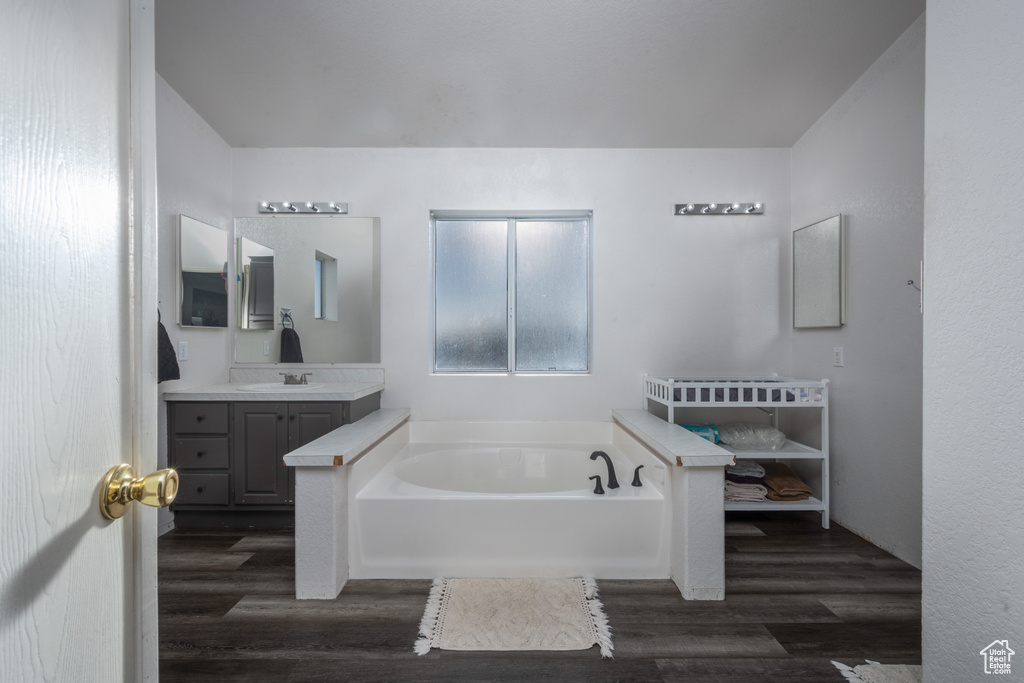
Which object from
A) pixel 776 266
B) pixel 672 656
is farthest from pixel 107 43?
pixel 776 266

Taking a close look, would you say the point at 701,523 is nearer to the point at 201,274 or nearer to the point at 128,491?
the point at 128,491

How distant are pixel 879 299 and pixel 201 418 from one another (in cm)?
371

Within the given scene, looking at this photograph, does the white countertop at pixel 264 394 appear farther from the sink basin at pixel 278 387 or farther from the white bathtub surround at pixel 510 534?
the white bathtub surround at pixel 510 534

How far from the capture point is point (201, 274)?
2746 millimetres

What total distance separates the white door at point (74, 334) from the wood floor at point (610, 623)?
1061 mm

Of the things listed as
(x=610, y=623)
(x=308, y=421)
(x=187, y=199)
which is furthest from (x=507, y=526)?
(x=187, y=199)

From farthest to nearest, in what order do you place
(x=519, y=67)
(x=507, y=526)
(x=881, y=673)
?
(x=519, y=67) → (x=507, y=526) → (x=881, y=673)

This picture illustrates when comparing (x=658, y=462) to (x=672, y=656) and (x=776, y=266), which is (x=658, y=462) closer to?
(x=672, y=656)

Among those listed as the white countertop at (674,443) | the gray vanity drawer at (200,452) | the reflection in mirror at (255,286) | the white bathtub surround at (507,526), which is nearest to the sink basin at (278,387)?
the gray vanity drawer at (200,452)

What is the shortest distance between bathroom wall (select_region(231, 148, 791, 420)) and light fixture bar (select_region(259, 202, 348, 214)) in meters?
0.08

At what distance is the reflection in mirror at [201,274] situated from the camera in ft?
8.59

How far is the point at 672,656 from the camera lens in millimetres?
1499

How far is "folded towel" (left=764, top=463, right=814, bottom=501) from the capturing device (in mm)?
2596

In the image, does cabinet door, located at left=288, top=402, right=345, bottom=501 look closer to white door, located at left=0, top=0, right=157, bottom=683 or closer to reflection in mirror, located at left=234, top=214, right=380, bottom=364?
reflection in mirror, located at left=234, top=214, right=380, bottom=364
